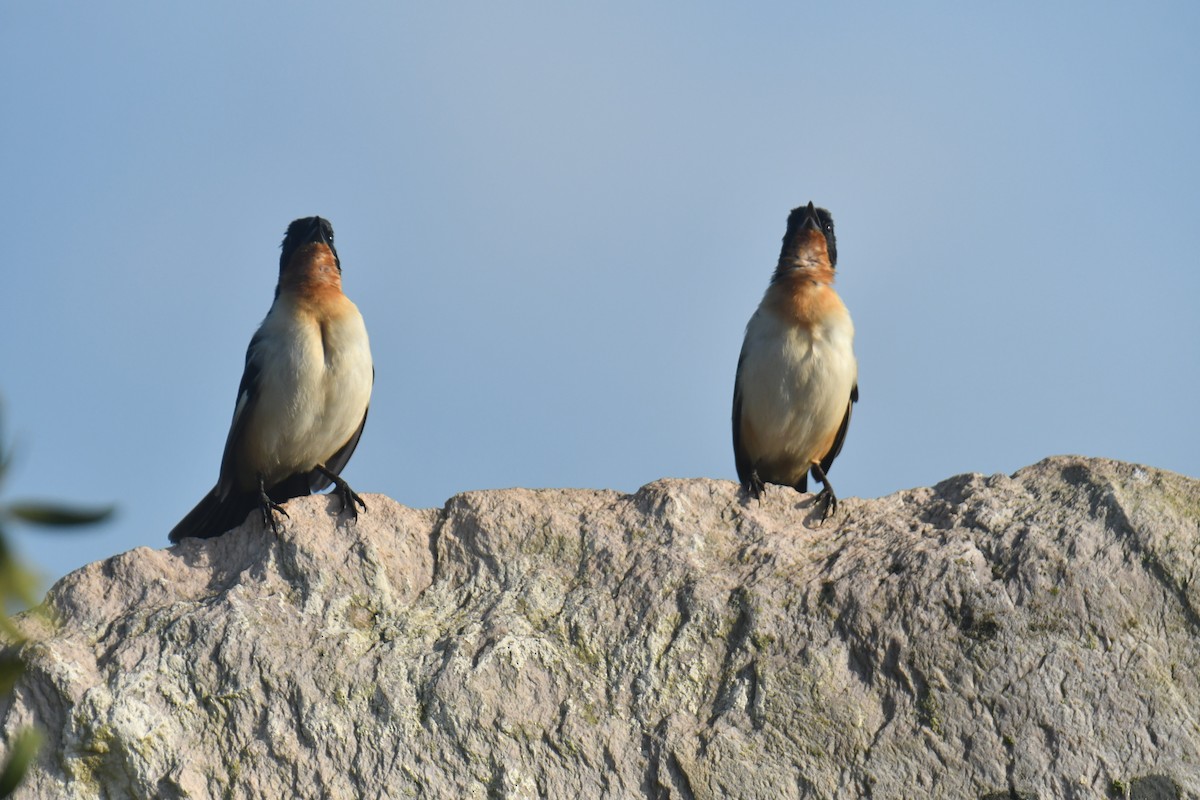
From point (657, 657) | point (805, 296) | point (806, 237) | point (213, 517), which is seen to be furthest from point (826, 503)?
point (213, 517)

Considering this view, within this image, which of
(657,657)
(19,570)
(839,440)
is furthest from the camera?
(839,440)

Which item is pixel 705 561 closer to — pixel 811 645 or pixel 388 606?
pixel 811 645

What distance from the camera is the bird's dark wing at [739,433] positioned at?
9.32 metres

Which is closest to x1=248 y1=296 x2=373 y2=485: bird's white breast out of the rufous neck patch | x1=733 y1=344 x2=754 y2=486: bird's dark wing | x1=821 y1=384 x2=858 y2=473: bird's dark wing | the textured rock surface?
the rufous neck patch

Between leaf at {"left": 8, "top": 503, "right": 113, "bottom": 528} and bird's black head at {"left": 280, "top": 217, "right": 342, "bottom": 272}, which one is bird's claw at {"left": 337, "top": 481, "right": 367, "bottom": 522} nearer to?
bird's black head at {"left": 280, "top": 217, "right": 342, "bottom": 272}

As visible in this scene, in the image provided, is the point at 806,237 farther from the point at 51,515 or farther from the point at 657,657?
the point at 51,515

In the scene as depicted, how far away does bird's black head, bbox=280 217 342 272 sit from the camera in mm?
9398

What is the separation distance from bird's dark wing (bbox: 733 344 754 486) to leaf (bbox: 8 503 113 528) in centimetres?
778

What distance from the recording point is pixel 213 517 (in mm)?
8461

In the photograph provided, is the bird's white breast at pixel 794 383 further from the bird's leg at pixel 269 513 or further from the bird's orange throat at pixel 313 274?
the bird's leg at pixel 269 513

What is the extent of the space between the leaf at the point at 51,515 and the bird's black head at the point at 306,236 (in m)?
7.77

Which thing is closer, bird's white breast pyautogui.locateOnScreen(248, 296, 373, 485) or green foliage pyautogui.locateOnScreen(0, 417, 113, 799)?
green foliage pyautogui.locateOnScreen(0, 417, 113, 799)

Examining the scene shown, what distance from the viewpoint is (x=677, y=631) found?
6.40 m

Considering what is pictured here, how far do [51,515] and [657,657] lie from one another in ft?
15.9
